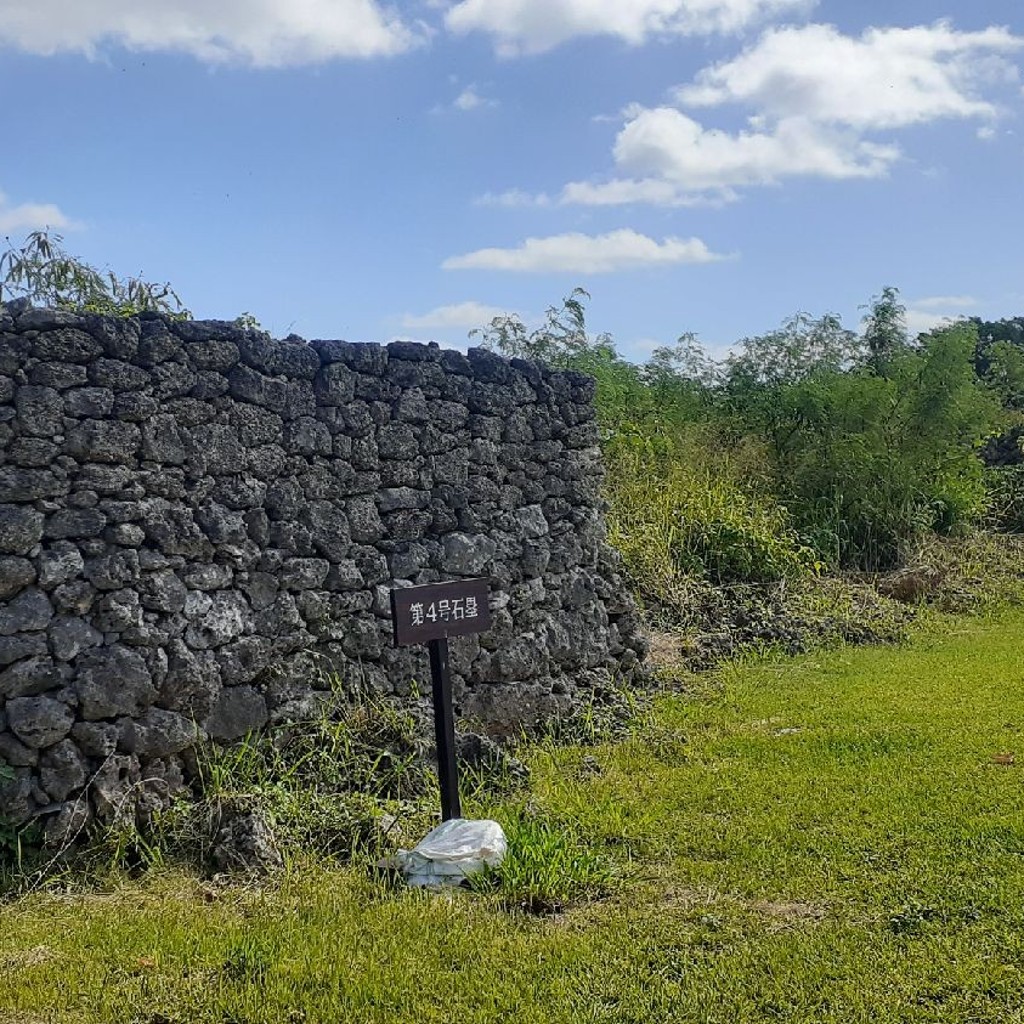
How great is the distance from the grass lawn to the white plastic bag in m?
0.16

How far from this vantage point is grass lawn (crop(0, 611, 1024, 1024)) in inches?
148

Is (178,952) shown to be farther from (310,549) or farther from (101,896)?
(310,549)

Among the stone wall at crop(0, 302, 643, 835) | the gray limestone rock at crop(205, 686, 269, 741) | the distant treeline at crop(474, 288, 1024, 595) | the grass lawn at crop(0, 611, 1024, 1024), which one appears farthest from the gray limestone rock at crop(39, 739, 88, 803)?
the distant treeline at crop(474, 288, 1024, 595)

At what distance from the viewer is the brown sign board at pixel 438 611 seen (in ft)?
17.2

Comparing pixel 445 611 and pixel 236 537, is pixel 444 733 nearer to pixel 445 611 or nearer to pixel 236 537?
pixel 445 611

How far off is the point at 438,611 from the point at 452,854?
115 centimetres

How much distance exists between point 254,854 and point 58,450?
217 centimetres

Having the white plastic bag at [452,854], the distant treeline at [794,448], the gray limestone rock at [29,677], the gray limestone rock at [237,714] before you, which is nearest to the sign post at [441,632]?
the white plastic bag at [452,854]

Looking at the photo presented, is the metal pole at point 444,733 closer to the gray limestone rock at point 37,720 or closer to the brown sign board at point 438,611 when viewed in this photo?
the brown sign board at point 438,611

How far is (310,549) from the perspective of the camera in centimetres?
641

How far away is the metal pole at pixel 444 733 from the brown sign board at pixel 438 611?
9 centimetres

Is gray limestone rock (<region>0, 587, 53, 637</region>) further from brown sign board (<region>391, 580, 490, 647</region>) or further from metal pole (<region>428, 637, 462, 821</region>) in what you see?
metal pole (<region>428, 637, 462, 821</region>)

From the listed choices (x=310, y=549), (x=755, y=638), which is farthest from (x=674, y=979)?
Answer: (x=755, y=638)

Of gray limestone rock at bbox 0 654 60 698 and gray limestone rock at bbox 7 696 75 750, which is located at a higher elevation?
gray limestone rock at bbox 0 654 60 698
